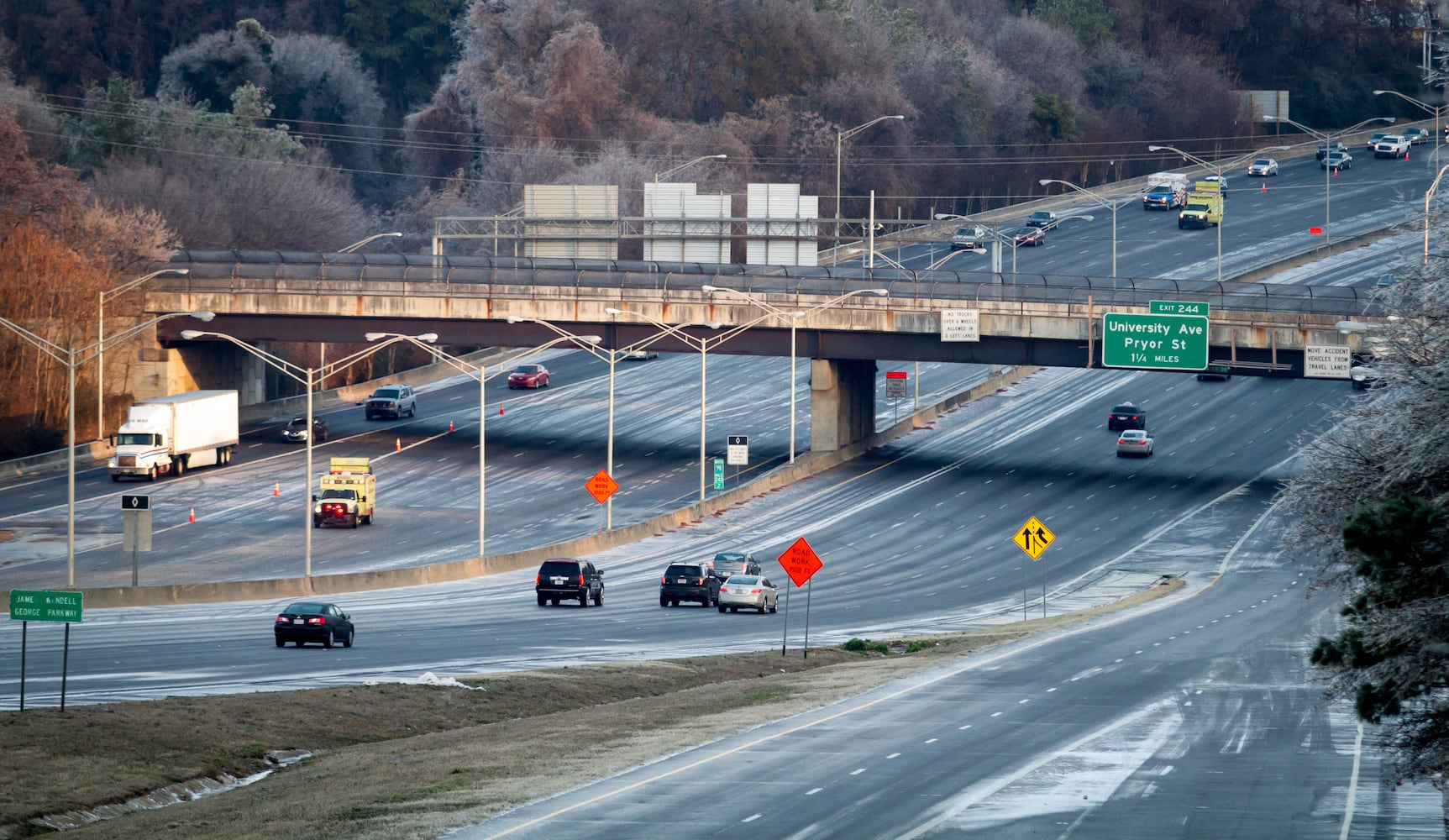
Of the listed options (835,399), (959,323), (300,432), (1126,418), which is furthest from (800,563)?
(1126,418)

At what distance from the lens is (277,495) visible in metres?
72.2

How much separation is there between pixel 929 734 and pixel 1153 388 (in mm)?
69487

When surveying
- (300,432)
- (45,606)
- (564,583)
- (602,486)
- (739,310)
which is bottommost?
(564,583)

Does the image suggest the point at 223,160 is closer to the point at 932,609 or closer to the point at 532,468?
the point at 532,468

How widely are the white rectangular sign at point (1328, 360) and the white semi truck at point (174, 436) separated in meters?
47.0

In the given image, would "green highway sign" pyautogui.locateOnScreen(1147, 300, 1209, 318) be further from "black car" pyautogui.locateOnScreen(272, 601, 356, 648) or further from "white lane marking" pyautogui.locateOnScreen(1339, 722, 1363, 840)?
"white lane marking" pyautogui.locateOnScreen(1339, 722, 1363, 840)

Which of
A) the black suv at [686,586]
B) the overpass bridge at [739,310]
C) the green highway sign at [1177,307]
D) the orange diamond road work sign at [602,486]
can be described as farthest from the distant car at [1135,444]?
the black suv at [686,586]

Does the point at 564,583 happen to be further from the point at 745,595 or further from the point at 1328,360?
the point at 1328,360

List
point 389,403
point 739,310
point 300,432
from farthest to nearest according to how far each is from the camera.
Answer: point 389,403
point 300,432
point 739,310

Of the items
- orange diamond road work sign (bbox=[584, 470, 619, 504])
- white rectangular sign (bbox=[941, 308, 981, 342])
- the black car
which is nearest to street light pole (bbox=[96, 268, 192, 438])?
orange diamond road work sign (bbox=[584, 470, 619, 504])

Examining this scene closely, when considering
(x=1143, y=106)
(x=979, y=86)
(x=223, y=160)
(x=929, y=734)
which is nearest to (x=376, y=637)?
(x=929, y=734)

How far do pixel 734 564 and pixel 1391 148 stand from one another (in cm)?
10738

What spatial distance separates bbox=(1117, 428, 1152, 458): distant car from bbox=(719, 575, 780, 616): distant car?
3415 centimetres

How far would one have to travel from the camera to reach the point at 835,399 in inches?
3214
